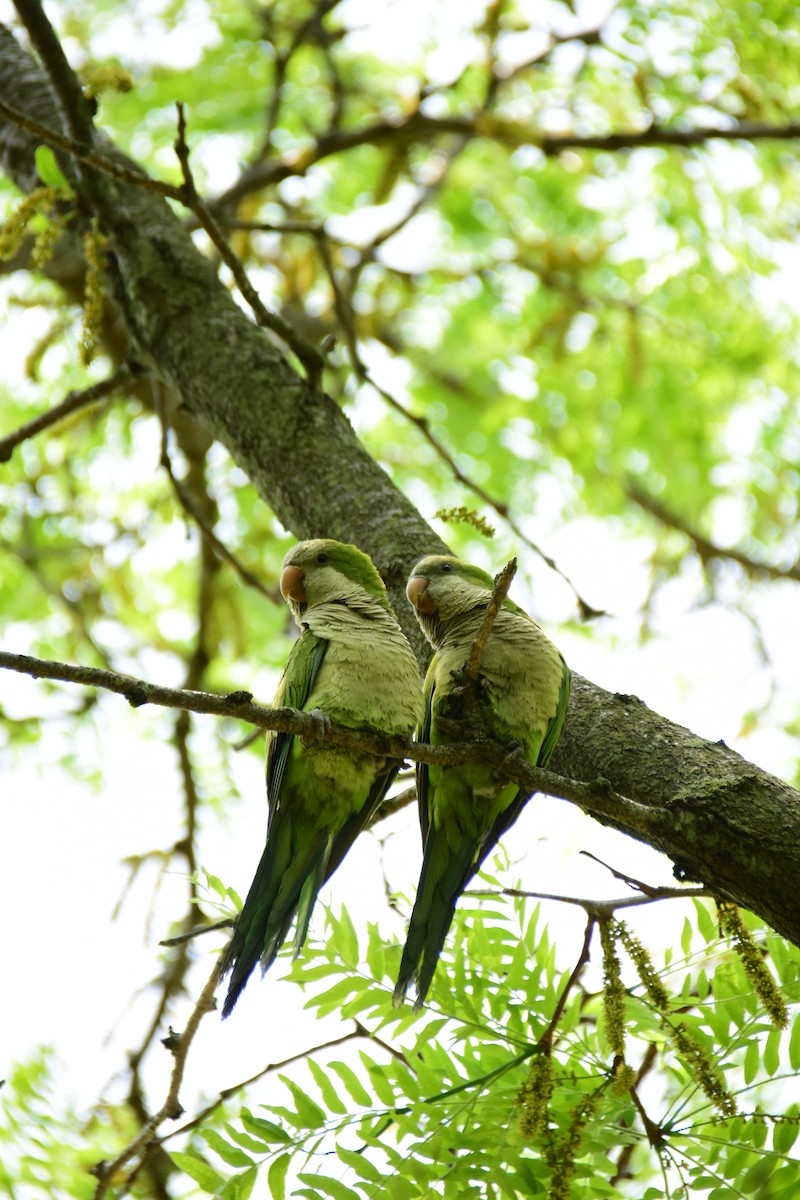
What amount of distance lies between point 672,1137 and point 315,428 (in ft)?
7.37

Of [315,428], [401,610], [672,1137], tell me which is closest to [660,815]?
[672,1137]

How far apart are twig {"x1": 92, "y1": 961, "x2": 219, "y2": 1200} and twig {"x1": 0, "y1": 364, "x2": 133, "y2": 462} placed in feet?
6.39

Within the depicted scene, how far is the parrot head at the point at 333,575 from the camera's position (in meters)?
3.15

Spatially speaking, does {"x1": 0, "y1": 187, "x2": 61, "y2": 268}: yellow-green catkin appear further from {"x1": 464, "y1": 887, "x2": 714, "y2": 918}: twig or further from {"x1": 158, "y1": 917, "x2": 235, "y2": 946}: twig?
{"x1": 464, "y1": 887, "x2": 714, "y2": 918}: twig

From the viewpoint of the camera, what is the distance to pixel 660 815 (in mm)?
2182

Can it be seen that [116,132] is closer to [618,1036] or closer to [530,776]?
[530,776]

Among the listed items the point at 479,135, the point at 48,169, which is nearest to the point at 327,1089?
the point at 48,169

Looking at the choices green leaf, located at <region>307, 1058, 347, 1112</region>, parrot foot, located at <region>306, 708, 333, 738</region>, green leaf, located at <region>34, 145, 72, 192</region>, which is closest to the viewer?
green leaf, located at <region>307, 1058, 347, 1112</region>

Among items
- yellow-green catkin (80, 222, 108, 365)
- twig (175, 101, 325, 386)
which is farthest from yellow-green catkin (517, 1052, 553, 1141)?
yellow-green catkin (80, 222, 108, 365)

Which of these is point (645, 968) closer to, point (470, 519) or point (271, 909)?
point (271, 909)

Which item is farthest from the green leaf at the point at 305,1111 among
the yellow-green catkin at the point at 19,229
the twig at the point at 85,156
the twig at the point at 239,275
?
the yellow-green catkin at the point at 19,229

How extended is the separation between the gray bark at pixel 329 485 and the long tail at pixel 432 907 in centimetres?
41

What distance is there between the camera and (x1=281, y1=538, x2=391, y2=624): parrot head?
3.15 meters

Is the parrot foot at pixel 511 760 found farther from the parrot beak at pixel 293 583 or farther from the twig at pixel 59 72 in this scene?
the twig at pixel 59 72
